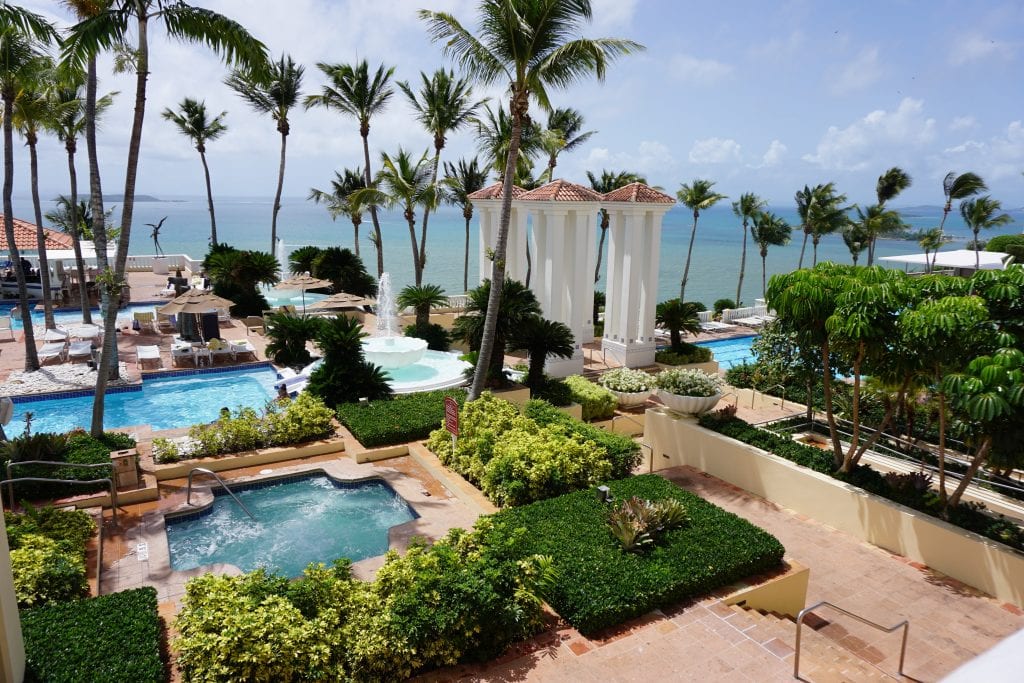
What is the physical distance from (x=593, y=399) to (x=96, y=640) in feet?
40.6

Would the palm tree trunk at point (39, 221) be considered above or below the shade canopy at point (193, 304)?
above

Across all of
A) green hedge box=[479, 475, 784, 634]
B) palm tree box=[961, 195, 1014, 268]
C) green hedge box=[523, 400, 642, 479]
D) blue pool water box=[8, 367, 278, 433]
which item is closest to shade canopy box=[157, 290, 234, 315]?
blue pool water box=[8, 367, 278, 433]

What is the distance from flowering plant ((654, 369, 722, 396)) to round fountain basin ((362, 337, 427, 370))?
7.88 meters

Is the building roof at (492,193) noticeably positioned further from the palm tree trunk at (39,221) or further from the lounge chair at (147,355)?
the palm tree trunk at (39,221)

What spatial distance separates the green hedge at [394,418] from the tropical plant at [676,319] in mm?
9973

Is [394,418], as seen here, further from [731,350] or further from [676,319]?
[731,350]

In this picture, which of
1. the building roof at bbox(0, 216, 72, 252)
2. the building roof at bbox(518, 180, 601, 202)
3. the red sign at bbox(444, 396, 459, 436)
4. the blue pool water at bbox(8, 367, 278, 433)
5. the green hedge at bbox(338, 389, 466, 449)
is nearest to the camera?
the red sign at bbox(444, 396, 459, 436)

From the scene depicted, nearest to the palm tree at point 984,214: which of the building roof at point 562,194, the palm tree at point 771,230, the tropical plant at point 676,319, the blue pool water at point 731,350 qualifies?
the palm tree at point 771,230

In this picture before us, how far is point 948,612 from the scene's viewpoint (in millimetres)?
8789

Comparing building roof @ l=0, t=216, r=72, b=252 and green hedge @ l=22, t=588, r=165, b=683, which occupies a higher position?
building roof @ l=0, t=216, r=72, b=252

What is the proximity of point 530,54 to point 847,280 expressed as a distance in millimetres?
7199

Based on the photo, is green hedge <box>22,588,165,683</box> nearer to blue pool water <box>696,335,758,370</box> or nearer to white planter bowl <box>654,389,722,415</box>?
white planter bowl <box>654,389,722,415</box>

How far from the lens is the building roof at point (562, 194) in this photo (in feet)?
66.2

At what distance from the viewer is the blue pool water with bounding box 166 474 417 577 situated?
9625mm
